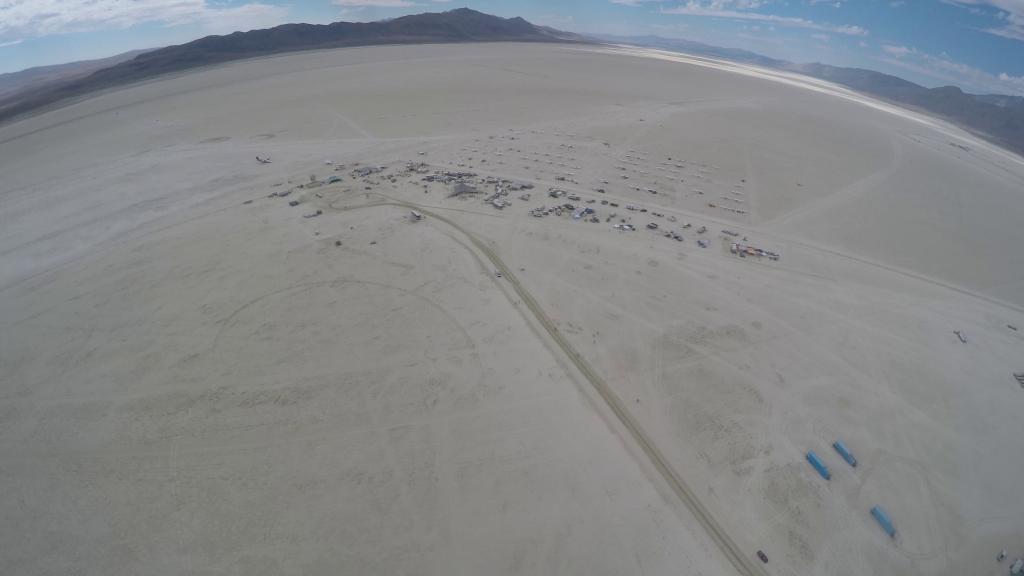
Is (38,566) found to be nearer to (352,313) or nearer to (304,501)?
(304,501)

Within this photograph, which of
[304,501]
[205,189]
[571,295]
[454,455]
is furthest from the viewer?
[205,189]

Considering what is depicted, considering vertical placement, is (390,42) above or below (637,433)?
above

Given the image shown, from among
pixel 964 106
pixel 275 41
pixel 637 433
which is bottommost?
Result: pixel 637 433

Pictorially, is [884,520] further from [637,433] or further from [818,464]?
[637,433]

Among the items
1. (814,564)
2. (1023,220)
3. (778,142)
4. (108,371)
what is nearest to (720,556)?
(814,564)

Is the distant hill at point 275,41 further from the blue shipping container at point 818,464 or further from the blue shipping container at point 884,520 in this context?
the blue shipping container at point 884,520

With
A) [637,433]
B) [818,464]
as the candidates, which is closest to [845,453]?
[818,464]
